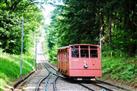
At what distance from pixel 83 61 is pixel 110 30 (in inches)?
498

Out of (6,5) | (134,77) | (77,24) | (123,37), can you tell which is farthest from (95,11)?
(134,77)

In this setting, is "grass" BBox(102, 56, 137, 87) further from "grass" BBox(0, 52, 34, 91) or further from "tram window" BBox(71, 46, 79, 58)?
"grass" BBox(0, 52, 34, 91)

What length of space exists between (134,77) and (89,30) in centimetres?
2030

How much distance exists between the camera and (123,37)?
118ft

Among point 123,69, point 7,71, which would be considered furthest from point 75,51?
point 7,71

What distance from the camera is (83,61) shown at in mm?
30938

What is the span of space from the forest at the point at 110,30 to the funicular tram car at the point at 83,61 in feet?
5.87

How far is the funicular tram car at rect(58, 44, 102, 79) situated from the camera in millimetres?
30891

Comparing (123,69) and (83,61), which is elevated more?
(83,61)

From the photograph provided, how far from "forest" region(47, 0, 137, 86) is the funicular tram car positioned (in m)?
1.79

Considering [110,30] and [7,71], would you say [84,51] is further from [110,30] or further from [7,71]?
[110,30]

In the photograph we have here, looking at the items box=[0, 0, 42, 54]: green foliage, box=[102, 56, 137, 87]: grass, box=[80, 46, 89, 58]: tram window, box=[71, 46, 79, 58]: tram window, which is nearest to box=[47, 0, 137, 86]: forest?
box=[102, 56, 137, 87]: grass

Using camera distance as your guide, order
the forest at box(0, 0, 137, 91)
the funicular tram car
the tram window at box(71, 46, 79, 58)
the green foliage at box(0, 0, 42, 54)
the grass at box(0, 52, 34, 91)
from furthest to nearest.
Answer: the green foliage at box(0, 0, 42, 54)
the forest at box(0, 0, 137, 91)
the tram window at box(71, 46, 79, 58)
the funicular tram car
the grass at box(0, 52, 34, 91)

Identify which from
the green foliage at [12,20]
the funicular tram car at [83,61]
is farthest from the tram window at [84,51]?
the green foliage at [12,20]
